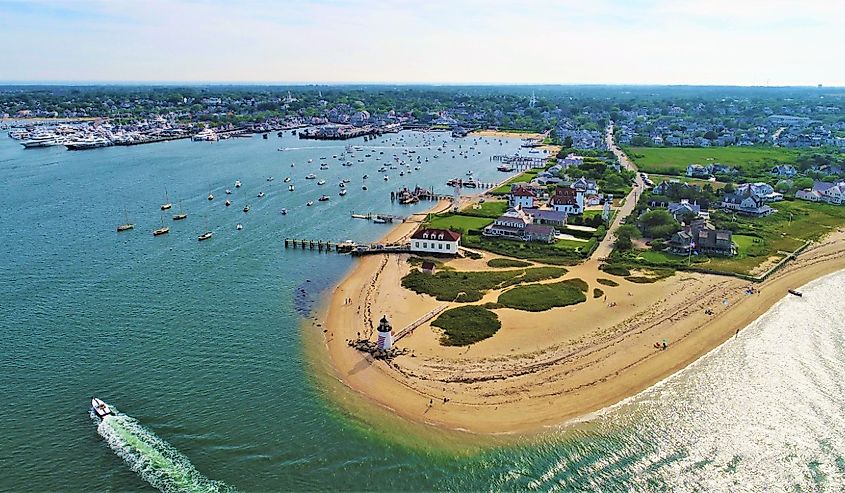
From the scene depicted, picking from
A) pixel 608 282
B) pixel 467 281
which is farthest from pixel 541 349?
pixel 608 282

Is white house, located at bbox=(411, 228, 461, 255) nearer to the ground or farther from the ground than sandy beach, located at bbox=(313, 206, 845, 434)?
farther from the ground

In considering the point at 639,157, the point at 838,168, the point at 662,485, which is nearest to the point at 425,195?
the point at 639,157

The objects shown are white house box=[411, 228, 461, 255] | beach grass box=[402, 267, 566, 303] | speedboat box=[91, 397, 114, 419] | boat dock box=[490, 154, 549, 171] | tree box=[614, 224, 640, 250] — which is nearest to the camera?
speedboat box=[91, 397, 114, 419]

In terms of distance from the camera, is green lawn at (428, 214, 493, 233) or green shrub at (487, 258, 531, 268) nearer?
green shrub at (487, 258, 531, 268)

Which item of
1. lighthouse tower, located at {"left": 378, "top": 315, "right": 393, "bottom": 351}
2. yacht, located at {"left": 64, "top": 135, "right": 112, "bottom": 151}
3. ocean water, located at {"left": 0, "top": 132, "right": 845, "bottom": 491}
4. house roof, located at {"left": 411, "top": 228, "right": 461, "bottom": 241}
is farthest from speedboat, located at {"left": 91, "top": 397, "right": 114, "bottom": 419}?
yacht, located at {"left": 64, "top": 135, "right": 112, "bottom": 151}

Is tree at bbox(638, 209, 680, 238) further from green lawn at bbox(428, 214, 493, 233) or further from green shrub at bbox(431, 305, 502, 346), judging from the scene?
green shrub at bbox(431, 305, 502, 346)

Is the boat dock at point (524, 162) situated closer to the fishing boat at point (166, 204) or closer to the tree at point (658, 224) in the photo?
the tree at point (658, 224)

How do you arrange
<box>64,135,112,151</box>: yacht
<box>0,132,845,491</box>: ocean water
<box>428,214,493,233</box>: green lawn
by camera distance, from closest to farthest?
<box>0,132,845,491</box>: ocean water
<box>428,214,493,233</box>: green lawn
<box>64,135,112,151</box>: yacht
